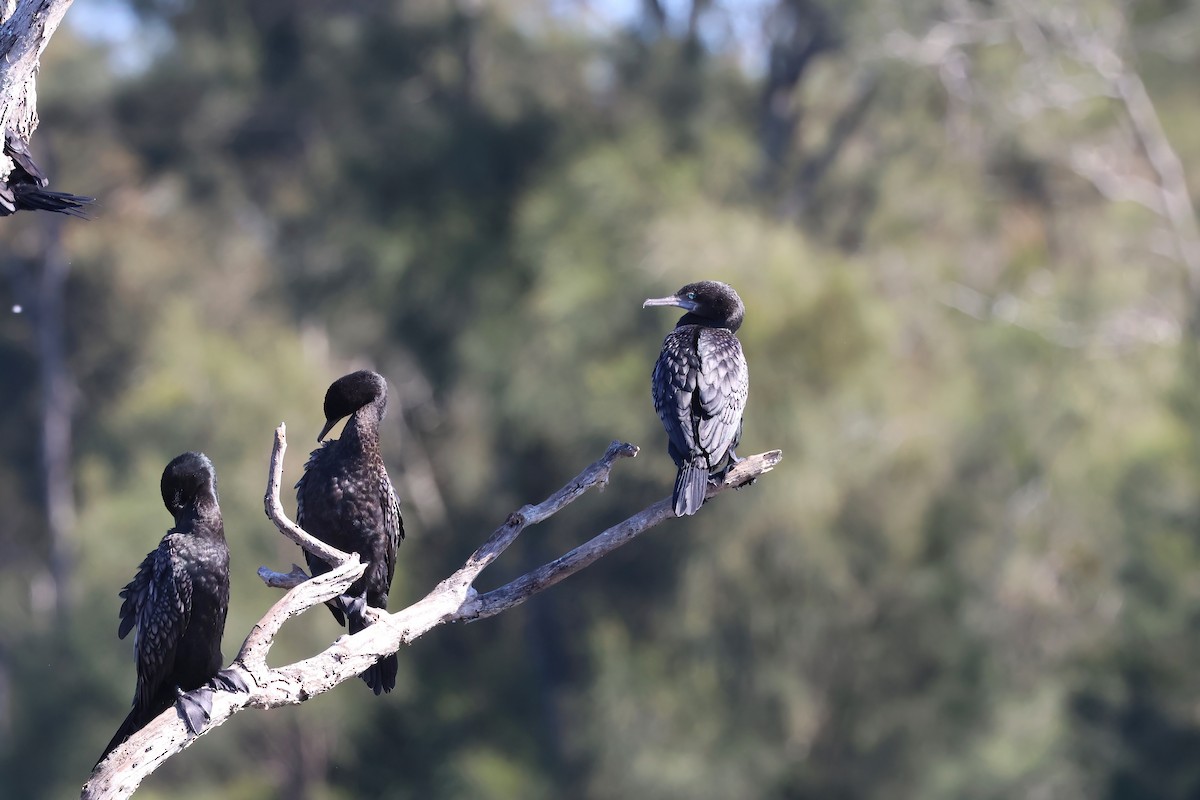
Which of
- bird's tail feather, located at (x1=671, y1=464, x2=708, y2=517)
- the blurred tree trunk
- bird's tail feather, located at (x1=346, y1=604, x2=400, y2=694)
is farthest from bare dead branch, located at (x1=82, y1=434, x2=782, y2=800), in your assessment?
the blurred tree trunk

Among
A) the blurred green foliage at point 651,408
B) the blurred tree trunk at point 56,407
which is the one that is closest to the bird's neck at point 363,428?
the blurred green foliage at point 651,408

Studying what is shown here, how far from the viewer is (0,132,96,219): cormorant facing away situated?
436 centimetres

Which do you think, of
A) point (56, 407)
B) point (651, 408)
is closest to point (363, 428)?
point (651, 408)

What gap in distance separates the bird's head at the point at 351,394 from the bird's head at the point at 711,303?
1.28 metres

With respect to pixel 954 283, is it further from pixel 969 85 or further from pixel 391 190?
pixel 391 190

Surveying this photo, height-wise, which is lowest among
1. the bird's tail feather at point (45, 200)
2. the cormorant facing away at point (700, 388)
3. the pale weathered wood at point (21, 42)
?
the cormorant facing away at point (700, 388)

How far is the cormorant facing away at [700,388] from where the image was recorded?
5168 millimetres

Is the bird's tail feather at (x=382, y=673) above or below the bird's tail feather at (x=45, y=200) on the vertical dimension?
below

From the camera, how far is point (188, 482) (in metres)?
4.57

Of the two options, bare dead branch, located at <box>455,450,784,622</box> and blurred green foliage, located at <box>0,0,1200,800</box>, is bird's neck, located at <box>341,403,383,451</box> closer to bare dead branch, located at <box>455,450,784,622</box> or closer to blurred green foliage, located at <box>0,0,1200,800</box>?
bare dead branch, located at <box>455,450,784,622</box>

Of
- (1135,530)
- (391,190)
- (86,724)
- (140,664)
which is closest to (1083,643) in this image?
(1135,530)

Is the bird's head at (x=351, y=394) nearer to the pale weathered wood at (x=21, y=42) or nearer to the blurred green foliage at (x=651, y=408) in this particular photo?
the pale weathered wood at (x=21, y=42)

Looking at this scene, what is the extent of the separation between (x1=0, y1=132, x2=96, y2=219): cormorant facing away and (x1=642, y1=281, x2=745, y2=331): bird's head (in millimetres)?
2305

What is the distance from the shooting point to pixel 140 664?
15.3ft
